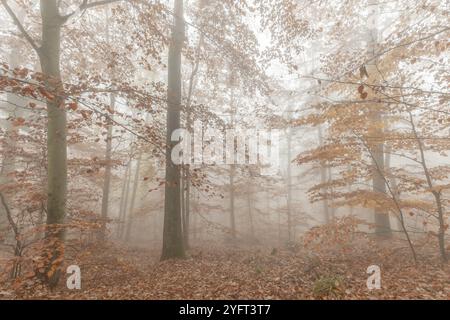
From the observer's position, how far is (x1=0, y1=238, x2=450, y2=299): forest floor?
17.5ft

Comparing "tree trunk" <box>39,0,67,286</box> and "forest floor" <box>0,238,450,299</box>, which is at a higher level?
"tree trunk" <box>39,0,67,286</box>

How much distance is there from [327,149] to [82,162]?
8284mm

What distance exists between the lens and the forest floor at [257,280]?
5.34 m

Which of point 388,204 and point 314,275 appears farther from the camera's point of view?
point 388,204

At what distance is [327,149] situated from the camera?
7.51 m

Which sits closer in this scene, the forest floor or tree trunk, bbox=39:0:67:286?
the forest floor

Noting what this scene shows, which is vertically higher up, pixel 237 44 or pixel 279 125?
pixel 237 44

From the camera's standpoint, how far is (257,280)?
646 cm

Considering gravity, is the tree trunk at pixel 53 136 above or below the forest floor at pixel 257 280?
above

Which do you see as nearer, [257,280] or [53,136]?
[53,136]

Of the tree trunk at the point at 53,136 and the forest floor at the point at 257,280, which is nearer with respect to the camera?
the forest floor at the point at 257,280
